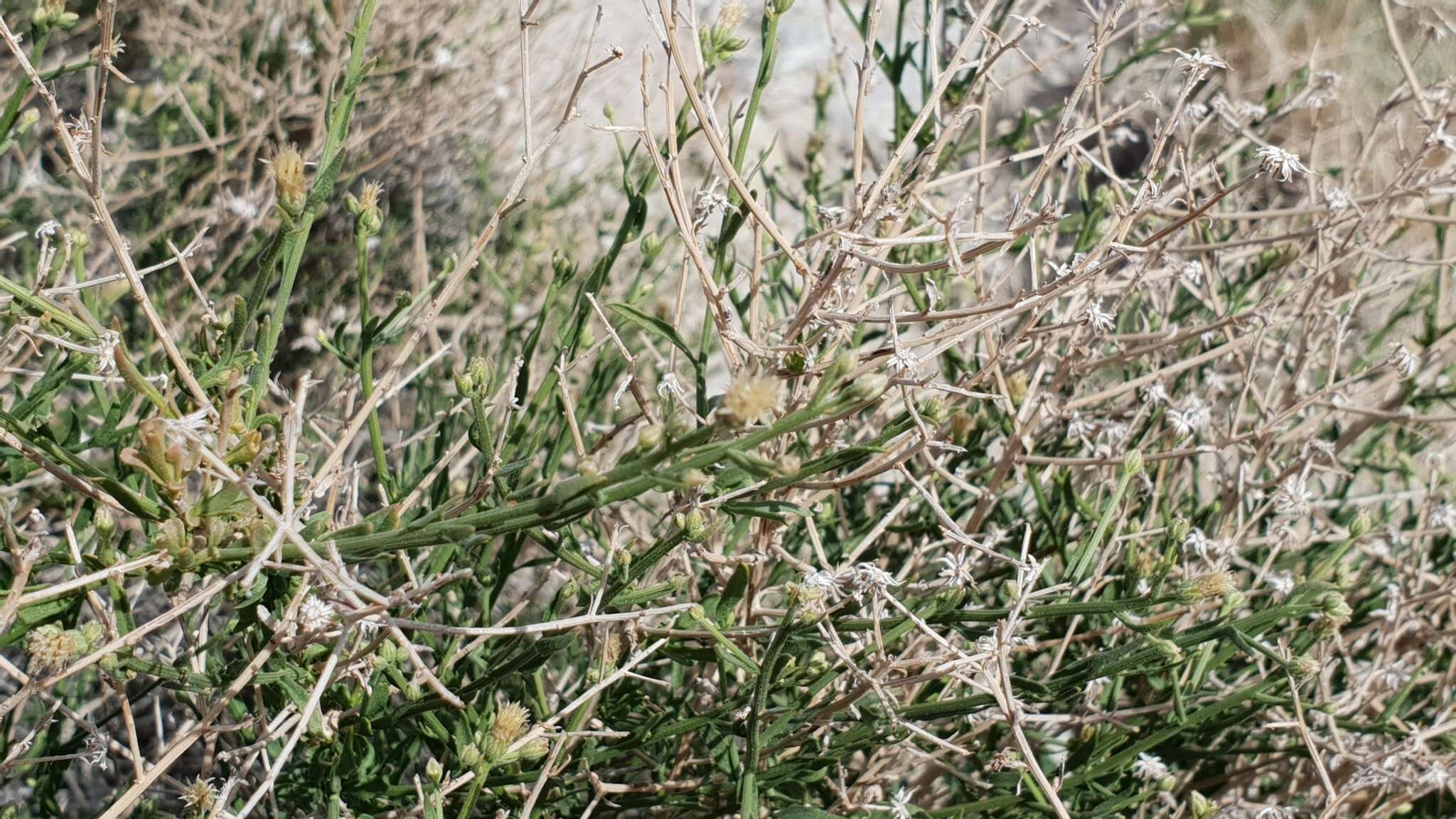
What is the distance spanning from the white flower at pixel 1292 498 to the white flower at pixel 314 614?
0.85 meters

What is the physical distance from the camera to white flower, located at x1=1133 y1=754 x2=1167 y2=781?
1.00 m

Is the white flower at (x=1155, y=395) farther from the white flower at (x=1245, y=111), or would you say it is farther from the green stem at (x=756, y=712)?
the green stem at (x=756, y=712)

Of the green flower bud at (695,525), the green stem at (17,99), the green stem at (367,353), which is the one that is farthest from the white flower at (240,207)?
the green flower bud at (695,525)

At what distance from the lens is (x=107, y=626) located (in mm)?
891

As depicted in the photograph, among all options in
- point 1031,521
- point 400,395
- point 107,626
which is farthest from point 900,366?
point 400,395

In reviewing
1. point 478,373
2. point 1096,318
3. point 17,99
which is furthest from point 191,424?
point 1096,318

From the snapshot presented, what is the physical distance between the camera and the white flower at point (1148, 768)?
1.00 m

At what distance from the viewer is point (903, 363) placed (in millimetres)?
810

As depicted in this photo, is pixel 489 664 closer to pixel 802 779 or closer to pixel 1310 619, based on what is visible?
pixel 802 779

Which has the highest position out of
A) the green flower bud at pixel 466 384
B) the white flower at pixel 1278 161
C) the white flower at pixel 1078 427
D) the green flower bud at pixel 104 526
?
the white flower at pixel 1278 161

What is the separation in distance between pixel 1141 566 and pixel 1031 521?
230 mm

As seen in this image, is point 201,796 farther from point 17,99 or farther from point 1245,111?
point 1245,111

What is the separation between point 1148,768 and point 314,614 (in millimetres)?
700

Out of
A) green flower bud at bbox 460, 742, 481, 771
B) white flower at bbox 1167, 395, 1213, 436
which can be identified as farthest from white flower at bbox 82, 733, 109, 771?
white flower at bbox 1167, 395, 1213, 436
